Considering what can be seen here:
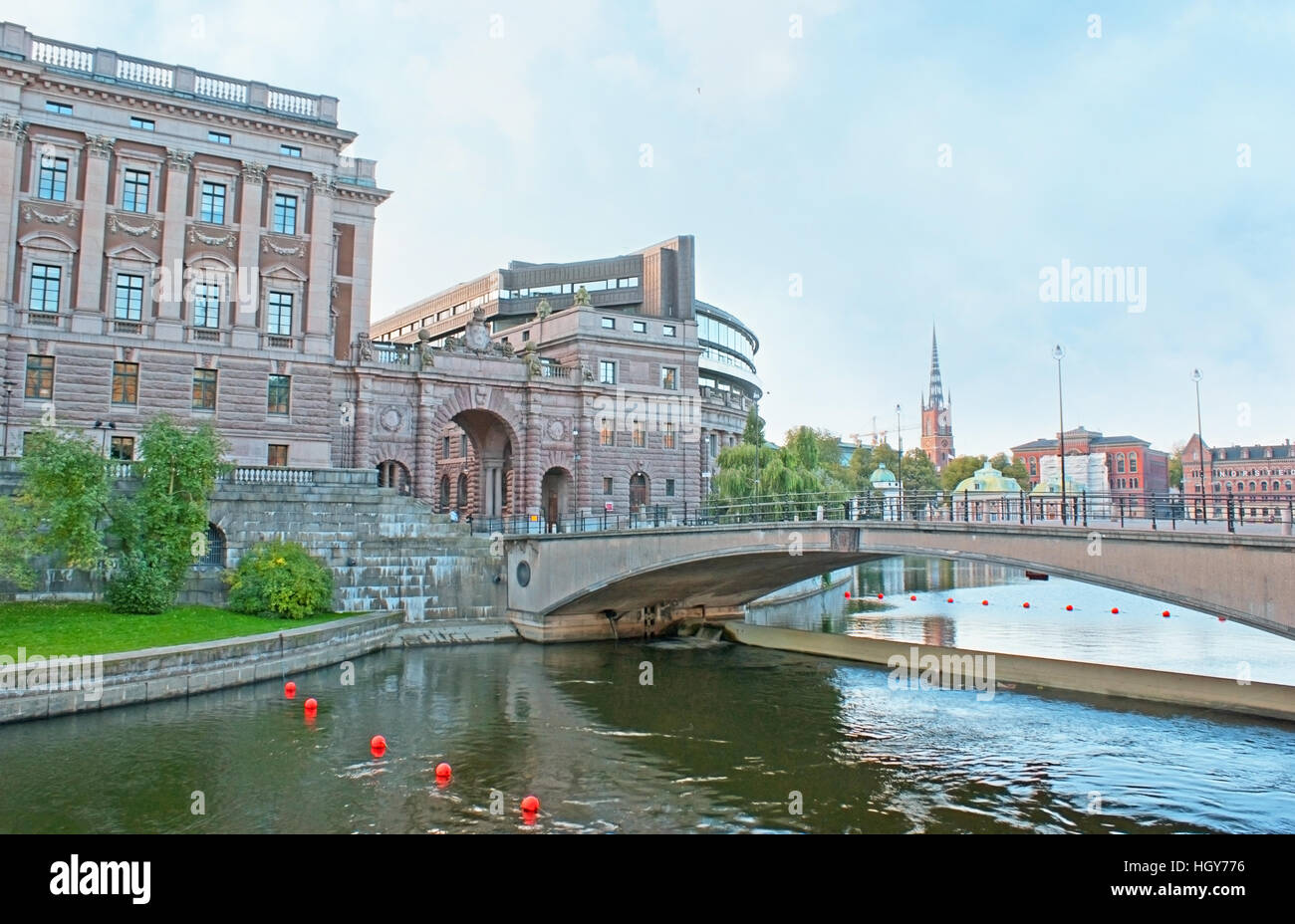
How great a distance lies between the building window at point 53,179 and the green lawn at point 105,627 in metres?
19.9

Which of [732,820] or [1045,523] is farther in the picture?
[1045,523]

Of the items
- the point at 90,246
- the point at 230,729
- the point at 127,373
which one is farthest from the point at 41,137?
the point at 230,729

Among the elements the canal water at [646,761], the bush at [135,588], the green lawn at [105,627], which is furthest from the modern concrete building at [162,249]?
the canal water at [646,761]

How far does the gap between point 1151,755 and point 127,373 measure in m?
42.6

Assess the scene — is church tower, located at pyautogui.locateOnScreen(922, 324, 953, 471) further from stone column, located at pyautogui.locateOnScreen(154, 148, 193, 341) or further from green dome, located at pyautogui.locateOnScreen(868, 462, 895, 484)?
stone column, located at pyautogui.locateOnScreen(154, 148, 193, 341)

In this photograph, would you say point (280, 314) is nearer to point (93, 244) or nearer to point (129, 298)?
point (129, 298)

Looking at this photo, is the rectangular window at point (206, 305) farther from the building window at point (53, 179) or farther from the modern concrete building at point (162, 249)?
the building window at point (53, 179)

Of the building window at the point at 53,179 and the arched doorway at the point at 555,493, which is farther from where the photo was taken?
the arched doorway at the point at 555,493

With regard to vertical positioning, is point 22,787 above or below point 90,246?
below

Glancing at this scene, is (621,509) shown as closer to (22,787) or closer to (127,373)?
(127,373)

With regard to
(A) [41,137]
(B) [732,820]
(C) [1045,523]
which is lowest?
(B) [732,820]

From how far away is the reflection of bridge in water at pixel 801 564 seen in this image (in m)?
18.5
